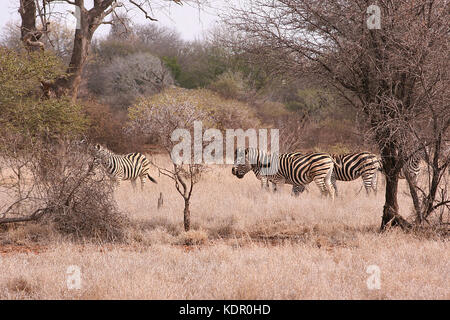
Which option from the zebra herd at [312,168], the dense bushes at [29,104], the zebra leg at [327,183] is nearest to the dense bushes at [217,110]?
the zebra herd at [312,168]

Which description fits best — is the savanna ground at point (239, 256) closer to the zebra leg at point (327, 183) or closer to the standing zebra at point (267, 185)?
the zebra leg at point (327, 183)

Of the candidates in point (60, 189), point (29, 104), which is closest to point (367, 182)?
point (60, 189)

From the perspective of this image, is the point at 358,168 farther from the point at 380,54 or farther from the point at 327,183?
the point at 380,54

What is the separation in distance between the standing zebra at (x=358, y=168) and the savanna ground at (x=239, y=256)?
3.65 feet

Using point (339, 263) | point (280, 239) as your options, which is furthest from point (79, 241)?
point (339, 263)

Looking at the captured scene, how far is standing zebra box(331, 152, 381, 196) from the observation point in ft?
39.3

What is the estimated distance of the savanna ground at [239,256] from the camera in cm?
503

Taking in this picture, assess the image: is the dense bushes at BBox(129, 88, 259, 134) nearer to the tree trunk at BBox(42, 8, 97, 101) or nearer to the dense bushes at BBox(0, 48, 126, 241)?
the tree trunk at BBox(42, 8, 97, 101)

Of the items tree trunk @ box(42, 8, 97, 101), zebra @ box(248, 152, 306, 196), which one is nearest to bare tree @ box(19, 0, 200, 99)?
tree trunk @ box(42, 8, 97, 101)

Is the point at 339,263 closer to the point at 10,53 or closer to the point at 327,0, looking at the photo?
the point at 327,0

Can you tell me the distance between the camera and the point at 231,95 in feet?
97.5

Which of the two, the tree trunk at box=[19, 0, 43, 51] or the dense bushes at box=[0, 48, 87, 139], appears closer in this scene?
the dense bushes at box=[0, 48, 87, 139]

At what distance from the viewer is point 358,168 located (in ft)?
39.4

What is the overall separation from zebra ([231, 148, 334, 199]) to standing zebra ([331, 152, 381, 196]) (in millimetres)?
921
